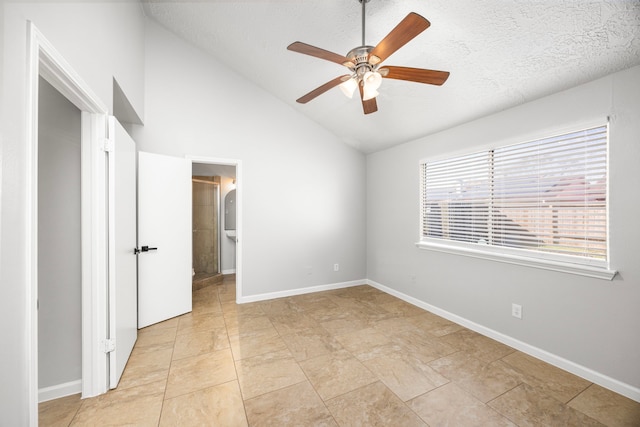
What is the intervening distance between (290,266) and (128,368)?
218 centimetres

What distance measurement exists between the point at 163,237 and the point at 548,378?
3.93 m

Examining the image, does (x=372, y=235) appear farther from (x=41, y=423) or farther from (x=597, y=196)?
(x=41, y=423)

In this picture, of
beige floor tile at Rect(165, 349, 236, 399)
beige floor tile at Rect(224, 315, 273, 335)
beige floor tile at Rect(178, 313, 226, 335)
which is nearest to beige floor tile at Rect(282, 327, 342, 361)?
beige floor tile at Rect(224, 315, 273, 335)

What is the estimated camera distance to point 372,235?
14.4 feet

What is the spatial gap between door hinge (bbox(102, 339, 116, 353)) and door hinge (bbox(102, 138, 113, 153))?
4.52 feet

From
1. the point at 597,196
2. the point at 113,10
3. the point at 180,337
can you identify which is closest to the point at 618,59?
the point at 597,196

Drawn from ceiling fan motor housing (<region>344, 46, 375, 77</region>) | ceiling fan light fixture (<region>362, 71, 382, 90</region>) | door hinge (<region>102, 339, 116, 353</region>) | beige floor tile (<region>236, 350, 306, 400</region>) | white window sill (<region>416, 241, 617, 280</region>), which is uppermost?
ceiling fan motor housing (<region>344, 46, 375, 77</region>)

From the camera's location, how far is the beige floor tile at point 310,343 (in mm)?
2359


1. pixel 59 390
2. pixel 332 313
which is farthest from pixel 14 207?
pixel 332 313

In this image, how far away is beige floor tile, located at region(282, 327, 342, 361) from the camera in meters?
2.36

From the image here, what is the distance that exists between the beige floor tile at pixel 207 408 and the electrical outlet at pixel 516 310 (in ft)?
8.25

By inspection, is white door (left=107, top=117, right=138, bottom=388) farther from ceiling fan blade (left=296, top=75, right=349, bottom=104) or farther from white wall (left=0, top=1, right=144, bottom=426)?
ceiling fan blade (left=296, top=75, right=349, bottom=104)

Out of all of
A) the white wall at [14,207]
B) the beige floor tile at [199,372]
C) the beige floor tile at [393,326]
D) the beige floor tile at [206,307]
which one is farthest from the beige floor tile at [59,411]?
the beige floor tile at [393,326]

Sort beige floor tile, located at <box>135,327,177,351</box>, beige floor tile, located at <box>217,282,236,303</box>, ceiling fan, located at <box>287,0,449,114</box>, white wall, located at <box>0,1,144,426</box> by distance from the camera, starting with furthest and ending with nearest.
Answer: beige floor tile, located at <box>217,282,236,303</box> < beige floor tile, located at <box>135,327,177,351</box> < ceiling fan, located at <box>287,0,449,114</box> < white wall, located at <box>0,1,144,426</box>
